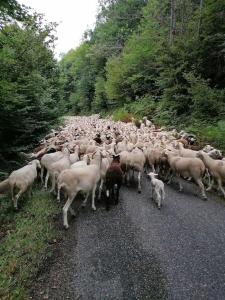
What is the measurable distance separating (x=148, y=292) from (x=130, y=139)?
10.8 m

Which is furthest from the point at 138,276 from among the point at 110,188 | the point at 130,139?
the point at 130,139

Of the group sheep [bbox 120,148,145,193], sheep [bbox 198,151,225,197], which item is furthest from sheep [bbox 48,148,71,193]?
sheep [bbox 198,151,225,197]

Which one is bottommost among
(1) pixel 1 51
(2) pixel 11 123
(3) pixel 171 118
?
(3) pixel 171 118

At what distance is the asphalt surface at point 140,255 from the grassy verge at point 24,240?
0.30 m

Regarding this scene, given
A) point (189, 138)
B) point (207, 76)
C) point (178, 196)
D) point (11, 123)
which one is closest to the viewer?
point (178, 196)

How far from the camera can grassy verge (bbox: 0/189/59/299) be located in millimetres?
5477

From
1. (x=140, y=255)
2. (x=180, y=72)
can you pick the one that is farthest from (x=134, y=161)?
(x=180, y=72)

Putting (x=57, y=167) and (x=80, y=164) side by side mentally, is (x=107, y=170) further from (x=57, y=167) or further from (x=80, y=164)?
(x=57, y=167)

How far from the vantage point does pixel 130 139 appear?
50.6 feet

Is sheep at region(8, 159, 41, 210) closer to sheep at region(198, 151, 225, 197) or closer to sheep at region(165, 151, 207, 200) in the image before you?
sheep at region(165, 151, 207, 200)

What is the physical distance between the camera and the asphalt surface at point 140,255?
5156 millimetres

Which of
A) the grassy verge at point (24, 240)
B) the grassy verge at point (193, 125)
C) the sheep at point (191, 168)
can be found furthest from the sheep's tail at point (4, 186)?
the grassy verge at point (193, 125)

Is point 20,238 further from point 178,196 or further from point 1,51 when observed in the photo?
point 1,51

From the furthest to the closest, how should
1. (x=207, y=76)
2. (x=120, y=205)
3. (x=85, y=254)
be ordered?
(x=207, y=76), (x=120, y=205), (x=85, y=254)
